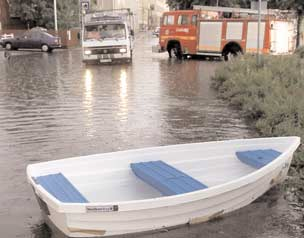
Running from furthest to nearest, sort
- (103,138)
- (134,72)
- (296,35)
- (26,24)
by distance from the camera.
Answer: (26,24) < (296,35) < (134,72) < (103,138)

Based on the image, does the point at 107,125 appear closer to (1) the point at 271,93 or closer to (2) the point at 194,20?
(1) the point at 271,93

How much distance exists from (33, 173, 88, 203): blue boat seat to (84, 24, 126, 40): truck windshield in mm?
21415

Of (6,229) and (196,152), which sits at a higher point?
(196,152)

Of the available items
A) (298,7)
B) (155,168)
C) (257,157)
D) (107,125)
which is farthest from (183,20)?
(155,168)

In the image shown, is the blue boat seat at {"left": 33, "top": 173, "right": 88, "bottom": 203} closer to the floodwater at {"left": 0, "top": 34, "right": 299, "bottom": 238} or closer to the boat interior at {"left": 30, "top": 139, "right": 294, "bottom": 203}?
the boat interior at {"left": 30, "top": 139, "right": 294, "bottom": 203}

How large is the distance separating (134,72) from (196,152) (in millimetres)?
16486

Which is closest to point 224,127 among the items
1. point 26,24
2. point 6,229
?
point 6,229

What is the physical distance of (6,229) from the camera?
A: 19.6ft

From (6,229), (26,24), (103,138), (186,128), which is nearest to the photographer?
(6,229)

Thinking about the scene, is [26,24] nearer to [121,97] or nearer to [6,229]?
[121,97]

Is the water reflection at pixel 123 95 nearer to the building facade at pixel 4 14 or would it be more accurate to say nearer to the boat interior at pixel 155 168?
the boat interior at pixel 155 168

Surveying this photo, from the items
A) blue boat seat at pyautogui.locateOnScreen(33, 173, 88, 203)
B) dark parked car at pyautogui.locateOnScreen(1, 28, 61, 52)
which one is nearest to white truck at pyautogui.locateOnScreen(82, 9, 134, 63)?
dark parked car at pyautogui.locateOnScreen(1, 28, 61, 52)

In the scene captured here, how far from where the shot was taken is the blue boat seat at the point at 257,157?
6.70 metres

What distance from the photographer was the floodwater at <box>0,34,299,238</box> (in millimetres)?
6094
